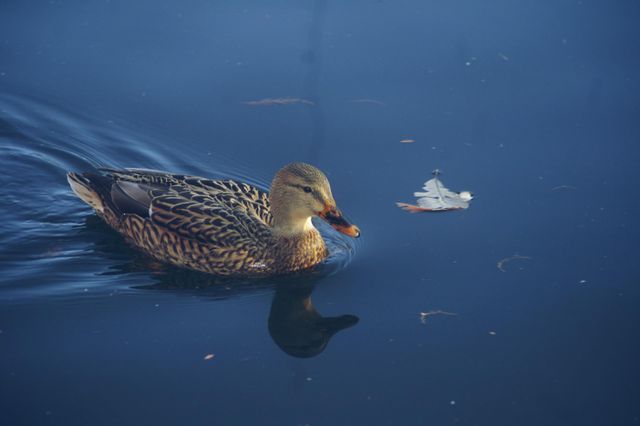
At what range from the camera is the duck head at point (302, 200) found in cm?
721

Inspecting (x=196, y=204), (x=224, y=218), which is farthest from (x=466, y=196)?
(x=196, y=204)

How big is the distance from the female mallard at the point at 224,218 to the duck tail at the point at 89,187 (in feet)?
0.04

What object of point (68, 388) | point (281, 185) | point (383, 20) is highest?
point (383, 20)

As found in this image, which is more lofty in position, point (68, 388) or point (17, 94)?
point (17, 94)

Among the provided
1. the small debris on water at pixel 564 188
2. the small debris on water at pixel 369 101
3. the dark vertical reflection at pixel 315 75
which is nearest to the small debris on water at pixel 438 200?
the small debris on water at pixel 564 188

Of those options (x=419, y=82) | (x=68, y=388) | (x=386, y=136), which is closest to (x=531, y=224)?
(x=386, y=136)

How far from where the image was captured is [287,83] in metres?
9.68

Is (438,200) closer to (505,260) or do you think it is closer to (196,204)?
(505,260)

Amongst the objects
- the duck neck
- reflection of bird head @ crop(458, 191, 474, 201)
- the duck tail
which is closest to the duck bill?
the duck neck

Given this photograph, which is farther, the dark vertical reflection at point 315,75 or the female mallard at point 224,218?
the dark vertical reflection at point 315,75

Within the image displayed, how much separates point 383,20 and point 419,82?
151 centimetres

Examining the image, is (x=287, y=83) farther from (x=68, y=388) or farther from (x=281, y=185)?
(x=68, y=388)

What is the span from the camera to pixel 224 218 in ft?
25.0

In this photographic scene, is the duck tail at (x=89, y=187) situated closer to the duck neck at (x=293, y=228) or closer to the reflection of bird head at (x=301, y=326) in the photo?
the duck neck at (x=293, y=228)
